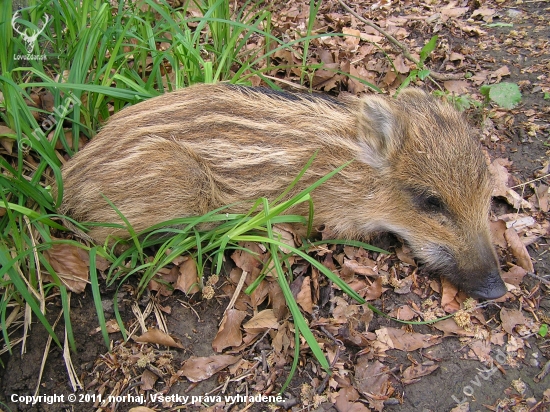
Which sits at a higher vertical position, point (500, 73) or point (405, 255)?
point (500, 73)

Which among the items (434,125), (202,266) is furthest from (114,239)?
Result: (434,125)

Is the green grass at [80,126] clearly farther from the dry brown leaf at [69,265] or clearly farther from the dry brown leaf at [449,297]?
the dry brown leaf at [449,297]

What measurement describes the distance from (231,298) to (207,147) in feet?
3.37

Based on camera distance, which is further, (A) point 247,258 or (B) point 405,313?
(A) point 247,258

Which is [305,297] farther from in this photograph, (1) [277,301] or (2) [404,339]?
(2) [404,339]

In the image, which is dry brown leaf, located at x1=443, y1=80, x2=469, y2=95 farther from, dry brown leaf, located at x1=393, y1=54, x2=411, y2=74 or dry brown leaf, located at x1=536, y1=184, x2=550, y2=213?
dry brown leaf, located at x1=536, y1=184, x2=550, y2=213

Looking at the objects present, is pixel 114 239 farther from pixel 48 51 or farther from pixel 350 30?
pixel 350 30

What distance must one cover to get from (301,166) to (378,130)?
599 millimetres

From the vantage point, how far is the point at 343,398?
2527mm

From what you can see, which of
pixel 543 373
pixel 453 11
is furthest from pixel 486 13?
pixel 543 373

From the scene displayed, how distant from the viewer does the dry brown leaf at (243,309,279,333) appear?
9.21 feet

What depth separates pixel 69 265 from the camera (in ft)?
9.75

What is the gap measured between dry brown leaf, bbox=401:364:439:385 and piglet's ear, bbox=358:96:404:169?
4.44ft

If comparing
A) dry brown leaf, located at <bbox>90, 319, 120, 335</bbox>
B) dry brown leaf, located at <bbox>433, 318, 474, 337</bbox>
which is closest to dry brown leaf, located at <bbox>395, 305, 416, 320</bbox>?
dry brown leaf, located at <bbox>433, 318, 474, 337</bbox>
